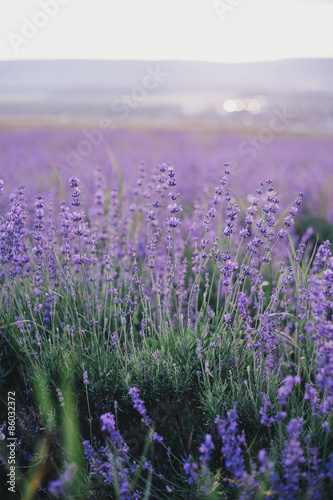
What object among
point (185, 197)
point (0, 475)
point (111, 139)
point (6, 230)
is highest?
point (111, 139)

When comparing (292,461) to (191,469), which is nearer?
(292,461)

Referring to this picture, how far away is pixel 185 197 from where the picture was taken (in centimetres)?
625

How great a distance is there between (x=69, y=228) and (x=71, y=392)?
935 millimetres

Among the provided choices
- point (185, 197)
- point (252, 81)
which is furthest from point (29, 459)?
point (252, 81)

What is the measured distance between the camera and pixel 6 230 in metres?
2.12

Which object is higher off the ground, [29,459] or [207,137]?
[207,137]

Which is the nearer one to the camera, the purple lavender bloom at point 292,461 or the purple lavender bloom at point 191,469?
the purple lavender bloom at point 292,461

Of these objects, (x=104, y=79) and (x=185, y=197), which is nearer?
(x=185, y=197)

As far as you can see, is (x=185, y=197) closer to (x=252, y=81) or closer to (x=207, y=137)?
(x=207, y=137)

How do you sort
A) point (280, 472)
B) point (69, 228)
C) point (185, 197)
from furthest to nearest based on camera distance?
point (185, 197)
point (69, 228)
point (280, 472)

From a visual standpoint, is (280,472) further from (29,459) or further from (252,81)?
(252,81)

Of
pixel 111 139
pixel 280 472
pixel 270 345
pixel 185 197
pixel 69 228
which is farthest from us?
pixel 111 139

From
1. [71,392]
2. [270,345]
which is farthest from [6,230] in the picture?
[270,345]

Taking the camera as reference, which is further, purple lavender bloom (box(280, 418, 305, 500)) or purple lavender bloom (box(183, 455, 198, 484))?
purple lavender bloom (box(183, 455, 198, 484))
